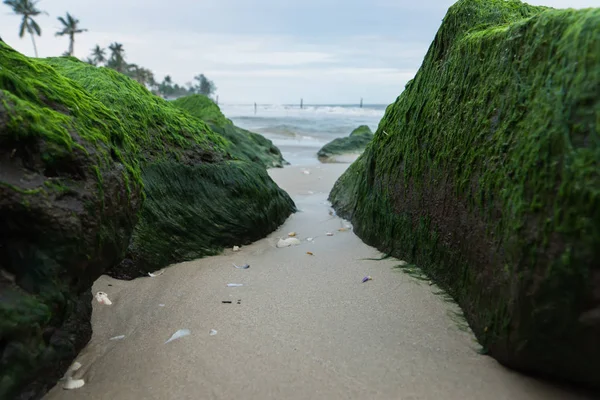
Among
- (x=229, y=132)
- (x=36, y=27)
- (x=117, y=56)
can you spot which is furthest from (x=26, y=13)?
(x=229, y=132)

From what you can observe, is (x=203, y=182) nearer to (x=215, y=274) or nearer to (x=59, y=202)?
(x=215, y=274)

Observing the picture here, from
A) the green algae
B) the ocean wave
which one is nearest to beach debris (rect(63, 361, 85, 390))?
the green algae

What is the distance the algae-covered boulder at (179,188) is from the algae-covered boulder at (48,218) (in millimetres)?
1255

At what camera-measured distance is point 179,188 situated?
13.5ft

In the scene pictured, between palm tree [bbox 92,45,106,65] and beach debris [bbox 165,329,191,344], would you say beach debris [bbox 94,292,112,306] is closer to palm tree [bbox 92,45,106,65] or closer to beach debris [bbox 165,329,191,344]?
beach debris [bbox 165,329,191,344]

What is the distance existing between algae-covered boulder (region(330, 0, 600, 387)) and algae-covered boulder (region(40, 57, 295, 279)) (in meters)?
1.88

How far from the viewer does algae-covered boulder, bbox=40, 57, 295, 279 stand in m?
3.67

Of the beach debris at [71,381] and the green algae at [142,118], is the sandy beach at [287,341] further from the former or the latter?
the green algae at [142,118]

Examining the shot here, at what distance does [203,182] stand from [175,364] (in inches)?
98.8

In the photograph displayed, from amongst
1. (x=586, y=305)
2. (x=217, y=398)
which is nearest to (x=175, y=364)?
(x=217, y=398)

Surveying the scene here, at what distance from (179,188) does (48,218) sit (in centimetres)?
230

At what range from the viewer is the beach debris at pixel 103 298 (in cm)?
283

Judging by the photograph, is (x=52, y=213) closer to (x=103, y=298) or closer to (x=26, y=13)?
(x=103, y=298)

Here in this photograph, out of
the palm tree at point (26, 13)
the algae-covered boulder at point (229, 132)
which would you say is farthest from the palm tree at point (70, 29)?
the algae-covered boulder at point (229, 132)
